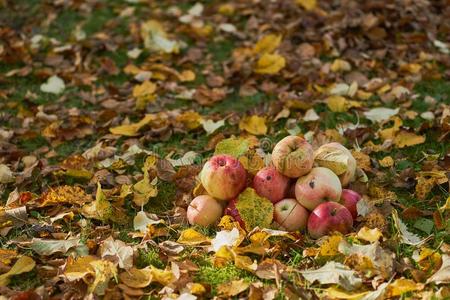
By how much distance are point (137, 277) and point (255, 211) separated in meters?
0.63

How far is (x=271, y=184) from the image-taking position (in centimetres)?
334

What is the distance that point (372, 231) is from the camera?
3066 millimetres

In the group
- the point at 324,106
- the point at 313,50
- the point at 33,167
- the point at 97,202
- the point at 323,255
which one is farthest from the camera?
the point at 313,50

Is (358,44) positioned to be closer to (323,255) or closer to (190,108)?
(190,108)

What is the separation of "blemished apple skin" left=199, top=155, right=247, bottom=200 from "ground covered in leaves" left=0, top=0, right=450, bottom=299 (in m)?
0.17

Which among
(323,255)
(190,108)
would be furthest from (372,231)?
(190,108)

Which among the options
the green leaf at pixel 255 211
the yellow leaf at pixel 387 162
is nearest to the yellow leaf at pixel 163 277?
the green leaf at pixel 255 211

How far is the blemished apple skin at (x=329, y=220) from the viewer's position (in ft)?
10.5

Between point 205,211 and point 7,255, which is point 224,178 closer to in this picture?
point 205,211

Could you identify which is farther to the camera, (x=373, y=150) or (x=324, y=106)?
(x=324, y=106)

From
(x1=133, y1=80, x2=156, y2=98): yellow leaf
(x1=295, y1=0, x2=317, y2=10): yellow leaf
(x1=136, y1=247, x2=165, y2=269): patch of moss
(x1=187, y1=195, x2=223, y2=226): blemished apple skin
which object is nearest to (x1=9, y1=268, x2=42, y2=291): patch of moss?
(x1=136, y1=247, x2=165, y2=269): patch of moss

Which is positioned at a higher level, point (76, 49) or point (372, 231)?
point (372, 231)

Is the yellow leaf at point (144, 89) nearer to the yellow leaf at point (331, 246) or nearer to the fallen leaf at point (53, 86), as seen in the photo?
the fallen leaf at point (53, 86)

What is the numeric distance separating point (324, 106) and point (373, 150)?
83 centimetres
